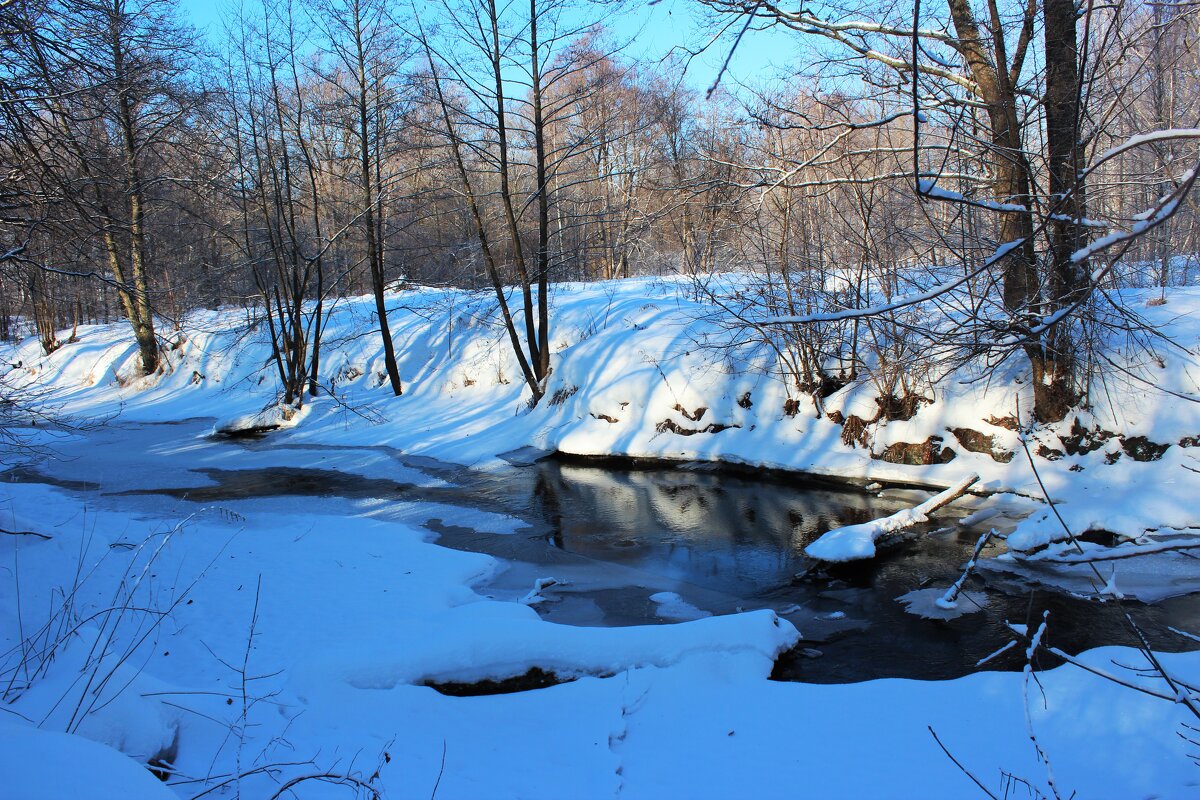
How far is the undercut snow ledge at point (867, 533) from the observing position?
26.5 feet

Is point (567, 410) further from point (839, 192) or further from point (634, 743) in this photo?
point (634, 743)

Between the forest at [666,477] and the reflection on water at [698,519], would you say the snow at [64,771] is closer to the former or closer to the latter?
the forest at [666,477]

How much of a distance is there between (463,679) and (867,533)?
208 inches

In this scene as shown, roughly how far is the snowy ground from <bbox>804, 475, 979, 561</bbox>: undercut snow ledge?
1332mm

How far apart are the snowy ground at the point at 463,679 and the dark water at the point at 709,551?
0.50 meters

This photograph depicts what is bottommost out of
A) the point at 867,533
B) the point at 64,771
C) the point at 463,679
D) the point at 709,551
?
the point at 709,551

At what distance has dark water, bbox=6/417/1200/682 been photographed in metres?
6.13

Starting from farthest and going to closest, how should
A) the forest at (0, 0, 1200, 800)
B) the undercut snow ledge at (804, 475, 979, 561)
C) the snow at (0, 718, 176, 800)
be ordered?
the undercut snow ledge at (804, 475, 979, 561) < the forest at (0, 0, 1200, 800) < the snow at (0, 718, 176, 800)

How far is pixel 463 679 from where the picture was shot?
5.18m

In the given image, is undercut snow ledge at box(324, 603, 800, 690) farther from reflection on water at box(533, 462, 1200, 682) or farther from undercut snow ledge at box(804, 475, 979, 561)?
undercut snow ledge at box(804, 475, 979, 561)

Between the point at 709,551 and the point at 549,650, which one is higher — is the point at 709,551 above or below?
below

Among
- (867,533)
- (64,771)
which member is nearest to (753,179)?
(867,533)

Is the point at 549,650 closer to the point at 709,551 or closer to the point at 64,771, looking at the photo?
the point at 64,771

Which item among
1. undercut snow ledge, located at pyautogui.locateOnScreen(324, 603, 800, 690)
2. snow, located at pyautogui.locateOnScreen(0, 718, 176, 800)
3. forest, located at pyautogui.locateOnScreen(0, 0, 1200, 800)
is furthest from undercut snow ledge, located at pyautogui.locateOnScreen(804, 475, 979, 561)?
snow, located at pyautogui.locateOnScreen(0, 718, 176, 800)
